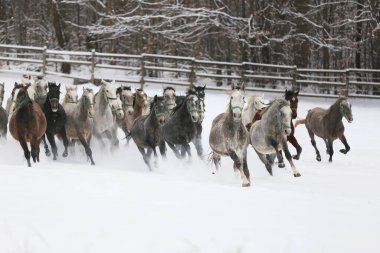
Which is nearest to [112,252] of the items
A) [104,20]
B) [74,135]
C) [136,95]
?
[74,135]

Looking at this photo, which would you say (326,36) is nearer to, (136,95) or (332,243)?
(136,95)

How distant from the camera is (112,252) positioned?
411 centimetres

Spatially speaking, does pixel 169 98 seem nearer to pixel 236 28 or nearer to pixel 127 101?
pixel 127 101

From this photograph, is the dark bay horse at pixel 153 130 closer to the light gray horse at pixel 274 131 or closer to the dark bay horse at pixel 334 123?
the light gray horse at pixel 274 131

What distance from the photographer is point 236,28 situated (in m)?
26.8

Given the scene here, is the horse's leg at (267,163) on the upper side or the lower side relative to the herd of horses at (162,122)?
lower

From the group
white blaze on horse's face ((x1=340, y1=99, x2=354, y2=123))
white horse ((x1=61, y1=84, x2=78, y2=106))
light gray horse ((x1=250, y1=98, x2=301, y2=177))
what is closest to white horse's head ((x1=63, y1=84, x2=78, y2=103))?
white horse ((x1=61, y1=84, x2=78, y2=106))

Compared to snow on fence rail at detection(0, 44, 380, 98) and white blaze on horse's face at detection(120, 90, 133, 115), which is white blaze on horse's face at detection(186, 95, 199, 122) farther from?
snow on fence rail at detection(0, 44, 380, 98)

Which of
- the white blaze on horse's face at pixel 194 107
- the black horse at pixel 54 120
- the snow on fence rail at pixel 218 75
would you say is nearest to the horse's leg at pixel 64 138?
the black horse at pixel 54 120

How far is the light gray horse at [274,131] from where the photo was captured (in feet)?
31.7

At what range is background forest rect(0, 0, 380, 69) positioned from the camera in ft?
84.5

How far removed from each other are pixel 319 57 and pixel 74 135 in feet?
75.2

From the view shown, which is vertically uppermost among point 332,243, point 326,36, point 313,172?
point 326,36

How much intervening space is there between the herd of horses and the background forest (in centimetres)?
1183
